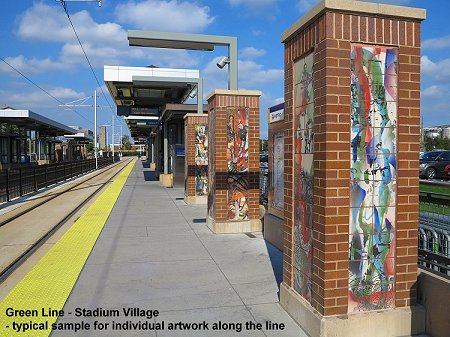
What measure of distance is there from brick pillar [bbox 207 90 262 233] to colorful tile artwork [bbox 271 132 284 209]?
1066 millimetres

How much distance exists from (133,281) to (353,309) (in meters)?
2.83

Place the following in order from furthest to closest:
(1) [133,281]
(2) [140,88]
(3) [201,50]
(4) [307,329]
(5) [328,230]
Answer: (2) [140,88] < (3) [201,50] < (1) [133,281] < (4) [307,329] < (5) [328,230]

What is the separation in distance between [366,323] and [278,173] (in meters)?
4.23

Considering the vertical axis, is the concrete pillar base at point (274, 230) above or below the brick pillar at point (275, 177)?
below

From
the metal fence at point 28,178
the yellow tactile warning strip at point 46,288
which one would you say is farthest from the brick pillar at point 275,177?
the metal fence at point 28,178

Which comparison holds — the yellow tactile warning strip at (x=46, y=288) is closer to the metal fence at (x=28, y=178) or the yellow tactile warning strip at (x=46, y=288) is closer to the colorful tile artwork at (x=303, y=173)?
the colorful tile artwork at (x=303, y=173)

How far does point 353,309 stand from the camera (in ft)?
12.3

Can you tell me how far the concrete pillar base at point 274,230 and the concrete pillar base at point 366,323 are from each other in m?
3.09

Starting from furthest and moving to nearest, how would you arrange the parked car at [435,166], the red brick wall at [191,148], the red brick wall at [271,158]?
the parked car at [435,166] → the red brick wall at [191,148] → the red brick wall at [271,158]

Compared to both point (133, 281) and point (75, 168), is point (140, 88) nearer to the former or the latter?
point (75, 168)

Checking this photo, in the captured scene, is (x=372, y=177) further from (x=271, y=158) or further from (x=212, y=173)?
(x=212, y=173)

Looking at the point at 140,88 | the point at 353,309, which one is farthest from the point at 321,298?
the point at 140,88

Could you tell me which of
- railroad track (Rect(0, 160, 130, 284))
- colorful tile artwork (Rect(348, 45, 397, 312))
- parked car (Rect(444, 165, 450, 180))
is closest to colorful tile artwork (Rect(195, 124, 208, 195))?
railroad track (Rect(0, 160, 130, 284))

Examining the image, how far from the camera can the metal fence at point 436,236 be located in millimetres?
4230
